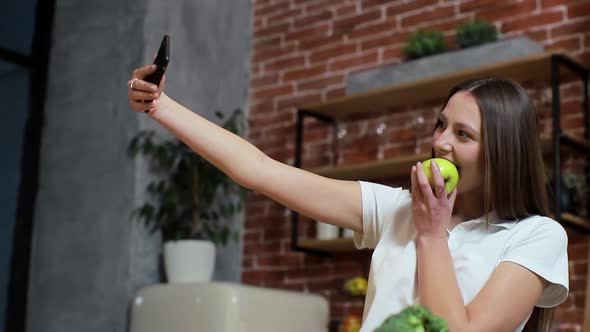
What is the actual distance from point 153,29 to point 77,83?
53 centimetres

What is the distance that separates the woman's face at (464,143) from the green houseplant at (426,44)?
8.09ft

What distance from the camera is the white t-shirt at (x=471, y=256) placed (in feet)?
4.67

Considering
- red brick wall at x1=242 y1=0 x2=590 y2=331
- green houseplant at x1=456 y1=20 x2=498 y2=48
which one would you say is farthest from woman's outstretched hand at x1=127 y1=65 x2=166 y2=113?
green houseplant at x1=456 y1=20 x2=498 y2=48

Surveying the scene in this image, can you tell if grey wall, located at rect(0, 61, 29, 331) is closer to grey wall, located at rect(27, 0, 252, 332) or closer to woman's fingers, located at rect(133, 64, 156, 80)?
grey wall, located at rect(27, 0, 252, 332)

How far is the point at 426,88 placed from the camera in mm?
3898

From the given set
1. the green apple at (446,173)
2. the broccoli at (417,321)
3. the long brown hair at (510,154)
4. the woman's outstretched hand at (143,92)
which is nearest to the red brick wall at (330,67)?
the long brown hair at (510,154)

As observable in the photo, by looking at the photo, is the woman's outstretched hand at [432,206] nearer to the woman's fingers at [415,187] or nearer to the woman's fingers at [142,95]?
the woman's fingers at [415,187]

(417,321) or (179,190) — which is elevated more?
(179,190)

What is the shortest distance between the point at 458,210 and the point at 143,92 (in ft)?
2.04

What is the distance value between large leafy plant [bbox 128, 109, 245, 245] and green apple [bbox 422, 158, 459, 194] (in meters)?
2.78

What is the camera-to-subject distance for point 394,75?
13.3 feet

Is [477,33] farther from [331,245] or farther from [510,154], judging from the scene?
[510,154]

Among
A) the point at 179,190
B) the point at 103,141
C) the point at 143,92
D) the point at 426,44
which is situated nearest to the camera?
the point at 143,92

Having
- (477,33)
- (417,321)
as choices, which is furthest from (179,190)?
(417,321)
